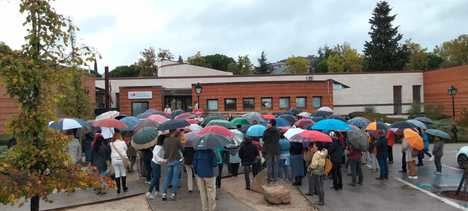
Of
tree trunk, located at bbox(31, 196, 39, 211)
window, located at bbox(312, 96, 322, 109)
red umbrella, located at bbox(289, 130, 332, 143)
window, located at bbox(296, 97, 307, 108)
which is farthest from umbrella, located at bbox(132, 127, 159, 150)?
window, located at bbox(312, 96, 322, 109)

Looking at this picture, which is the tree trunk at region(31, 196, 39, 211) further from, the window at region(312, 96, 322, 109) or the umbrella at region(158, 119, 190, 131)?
the window at region(312, 96, 322, 109)

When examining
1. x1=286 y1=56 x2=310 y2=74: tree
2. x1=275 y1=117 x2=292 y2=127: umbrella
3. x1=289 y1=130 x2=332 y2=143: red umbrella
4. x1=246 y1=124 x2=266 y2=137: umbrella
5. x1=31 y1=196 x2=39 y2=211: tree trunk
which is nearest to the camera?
x1=31 y1=196 x2=39 y2=211: tree trunk

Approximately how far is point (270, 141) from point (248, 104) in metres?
31.6

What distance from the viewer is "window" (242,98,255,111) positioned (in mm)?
45750

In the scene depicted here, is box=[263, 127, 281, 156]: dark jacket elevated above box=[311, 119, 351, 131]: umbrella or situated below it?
below

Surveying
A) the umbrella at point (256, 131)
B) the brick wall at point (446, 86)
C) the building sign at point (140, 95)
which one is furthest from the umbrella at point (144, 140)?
the brick wall at point (446, 86)

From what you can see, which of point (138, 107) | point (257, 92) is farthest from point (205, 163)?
point (138, 107)

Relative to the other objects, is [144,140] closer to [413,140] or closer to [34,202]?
[34,202]

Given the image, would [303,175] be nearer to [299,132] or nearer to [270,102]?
[299,132]

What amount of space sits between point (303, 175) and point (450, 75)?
3501cm

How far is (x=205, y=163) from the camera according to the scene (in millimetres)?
11609

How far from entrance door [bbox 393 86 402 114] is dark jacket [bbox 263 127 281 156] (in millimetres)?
38853

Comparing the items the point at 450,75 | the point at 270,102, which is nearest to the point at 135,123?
the point at 270,102

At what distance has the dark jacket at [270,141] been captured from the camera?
14320 millimetres
